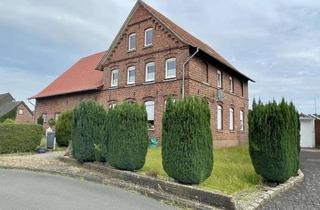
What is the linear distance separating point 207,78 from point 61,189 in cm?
1379

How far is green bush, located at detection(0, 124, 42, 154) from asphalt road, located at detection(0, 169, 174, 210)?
6310 millimetres

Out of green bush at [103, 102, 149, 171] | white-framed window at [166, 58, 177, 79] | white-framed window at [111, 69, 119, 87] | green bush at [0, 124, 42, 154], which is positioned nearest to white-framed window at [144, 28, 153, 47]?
white-framed window at [166, 58, 177, 79]

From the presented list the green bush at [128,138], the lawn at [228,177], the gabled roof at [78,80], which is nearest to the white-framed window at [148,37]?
the gabled roof at [78,80]

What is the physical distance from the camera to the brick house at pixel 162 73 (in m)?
18.6

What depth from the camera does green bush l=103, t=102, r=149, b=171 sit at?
31.0 feet

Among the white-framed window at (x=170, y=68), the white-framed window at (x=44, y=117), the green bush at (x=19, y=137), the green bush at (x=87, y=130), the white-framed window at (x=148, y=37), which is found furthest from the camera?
the white-framed window at (x=44, y=117)

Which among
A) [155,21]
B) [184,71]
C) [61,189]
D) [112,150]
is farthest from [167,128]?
[155,21]

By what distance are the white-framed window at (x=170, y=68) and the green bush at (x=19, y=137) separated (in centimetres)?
824

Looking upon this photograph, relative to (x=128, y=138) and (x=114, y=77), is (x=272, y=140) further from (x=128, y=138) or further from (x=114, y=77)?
(x=114, y=77)

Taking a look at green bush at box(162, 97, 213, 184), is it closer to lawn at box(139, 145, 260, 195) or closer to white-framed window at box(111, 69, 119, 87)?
lawn at box(139, 145, 260, 195)

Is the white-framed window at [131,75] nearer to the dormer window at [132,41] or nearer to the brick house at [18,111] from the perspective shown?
the dormer window at [132,41]

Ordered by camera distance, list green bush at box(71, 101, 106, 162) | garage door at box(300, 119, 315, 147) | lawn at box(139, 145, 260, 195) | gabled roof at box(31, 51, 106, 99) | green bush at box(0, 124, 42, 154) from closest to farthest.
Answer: lawn at box(139, 145, 260, 195), green bush at box(71, 101, 106, 162), green bush at box(0, 124, 42, 154), gabled roof at box(31, 51, 106, 99), garage door at box(300, 119, 315, 147)

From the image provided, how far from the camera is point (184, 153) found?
7676 mm

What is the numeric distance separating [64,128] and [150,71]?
263 inches
